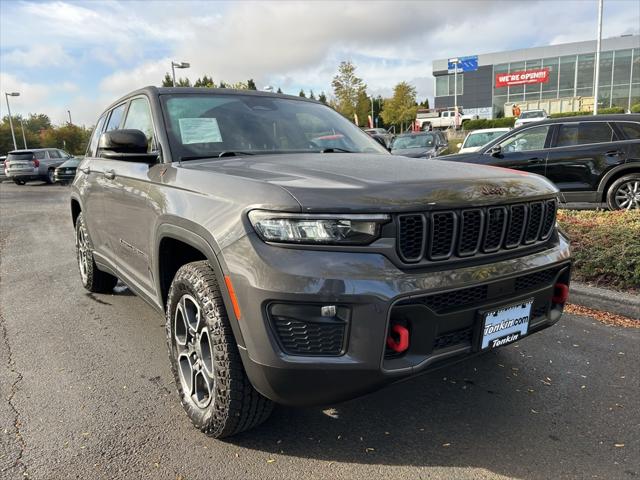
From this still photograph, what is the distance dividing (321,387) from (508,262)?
107cm

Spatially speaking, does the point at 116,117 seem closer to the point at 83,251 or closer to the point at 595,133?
the point at 83,251

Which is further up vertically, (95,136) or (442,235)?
(95,136)

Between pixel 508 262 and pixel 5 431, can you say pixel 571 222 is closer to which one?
pixel 508 262

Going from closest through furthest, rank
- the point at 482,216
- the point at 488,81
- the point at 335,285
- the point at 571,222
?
1. the point at 335,285
2. the point at 482,216
3. the point at 571,222
4. the point at 488,81

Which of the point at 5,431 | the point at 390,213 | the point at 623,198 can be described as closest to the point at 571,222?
the point at 623,198

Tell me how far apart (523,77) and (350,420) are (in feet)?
197

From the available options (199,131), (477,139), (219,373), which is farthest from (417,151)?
(219,373)

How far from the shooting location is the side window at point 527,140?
8508 mm

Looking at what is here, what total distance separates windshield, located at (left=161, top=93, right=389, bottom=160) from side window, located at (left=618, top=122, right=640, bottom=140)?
19.7ft

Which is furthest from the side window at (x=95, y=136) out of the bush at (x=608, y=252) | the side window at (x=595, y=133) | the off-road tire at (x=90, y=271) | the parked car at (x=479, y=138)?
the parked car at (x=479, y=138)

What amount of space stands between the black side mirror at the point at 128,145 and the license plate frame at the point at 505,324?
211 centimetres

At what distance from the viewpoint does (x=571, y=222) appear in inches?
223

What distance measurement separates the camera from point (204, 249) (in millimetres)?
2275

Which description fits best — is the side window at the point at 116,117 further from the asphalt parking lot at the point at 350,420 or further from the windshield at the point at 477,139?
the windshield at the point at 477,139
